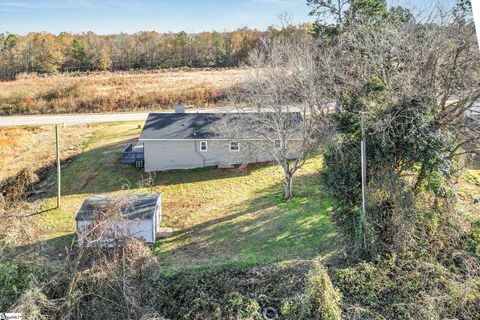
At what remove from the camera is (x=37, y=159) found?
75.0 ft

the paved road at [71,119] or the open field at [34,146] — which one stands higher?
the paved road at [71,119]

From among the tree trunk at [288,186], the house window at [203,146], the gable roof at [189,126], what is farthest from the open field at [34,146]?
the tree trunk at [288,186]

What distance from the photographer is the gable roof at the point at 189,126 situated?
19.6 m

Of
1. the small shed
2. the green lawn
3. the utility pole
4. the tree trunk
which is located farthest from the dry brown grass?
the utility pole

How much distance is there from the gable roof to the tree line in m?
32.3

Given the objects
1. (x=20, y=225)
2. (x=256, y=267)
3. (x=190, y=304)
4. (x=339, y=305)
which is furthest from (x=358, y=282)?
(x=20, y=225)

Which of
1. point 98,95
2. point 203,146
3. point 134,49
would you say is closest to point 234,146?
point 203,146

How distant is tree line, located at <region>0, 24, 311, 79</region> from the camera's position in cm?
5019

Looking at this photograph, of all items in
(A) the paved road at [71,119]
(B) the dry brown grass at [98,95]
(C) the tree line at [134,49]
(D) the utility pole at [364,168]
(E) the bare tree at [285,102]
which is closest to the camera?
(D) the utility pole at [364,168]

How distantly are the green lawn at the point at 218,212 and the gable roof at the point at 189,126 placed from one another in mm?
1924

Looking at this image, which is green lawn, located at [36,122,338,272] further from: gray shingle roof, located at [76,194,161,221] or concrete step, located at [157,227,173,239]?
gray shingle roof, located at [76,194,161,221]

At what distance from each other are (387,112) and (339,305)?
5.22m

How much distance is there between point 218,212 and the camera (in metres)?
15.9

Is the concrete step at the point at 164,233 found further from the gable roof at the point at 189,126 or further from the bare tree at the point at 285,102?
the gable roof at the point at 189,126
